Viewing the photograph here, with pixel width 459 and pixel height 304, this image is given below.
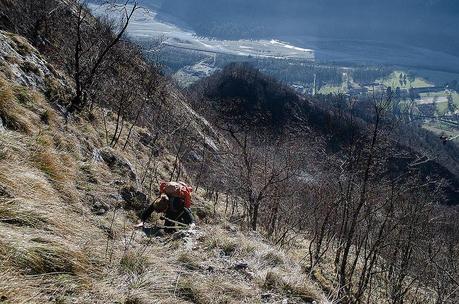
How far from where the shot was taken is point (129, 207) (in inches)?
287

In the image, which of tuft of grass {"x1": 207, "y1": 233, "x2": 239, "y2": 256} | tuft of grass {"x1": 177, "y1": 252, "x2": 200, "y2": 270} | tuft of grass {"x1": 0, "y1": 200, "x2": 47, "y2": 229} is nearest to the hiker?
tuft of grass {"x1": 207, "y1": 233, "x2": 239, "y2": 256}

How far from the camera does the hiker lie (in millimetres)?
7077

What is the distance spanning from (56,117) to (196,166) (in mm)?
17913

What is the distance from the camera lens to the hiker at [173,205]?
7.08m

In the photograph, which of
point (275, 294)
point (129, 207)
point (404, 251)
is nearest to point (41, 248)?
point (275, 294)

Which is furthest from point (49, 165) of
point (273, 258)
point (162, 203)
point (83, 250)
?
point (273, 258)

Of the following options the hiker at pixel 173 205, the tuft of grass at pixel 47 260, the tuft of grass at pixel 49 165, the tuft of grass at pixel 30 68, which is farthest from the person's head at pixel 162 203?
the tuft of grass at pixel 30 68

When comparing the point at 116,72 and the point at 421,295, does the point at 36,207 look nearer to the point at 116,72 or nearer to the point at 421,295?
the point at 421,295

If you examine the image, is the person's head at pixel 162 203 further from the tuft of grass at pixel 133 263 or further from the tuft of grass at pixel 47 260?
the tuft of grass at pixel 47 260

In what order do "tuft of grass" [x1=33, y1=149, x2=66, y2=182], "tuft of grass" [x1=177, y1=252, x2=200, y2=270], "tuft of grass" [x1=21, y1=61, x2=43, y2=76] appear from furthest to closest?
"tuft of grass" [x1=21, y1=61, x2=43, y2=76]
"tuft of grass" [x1=33, y1=149, x2=66, y2=182]
"tuft of grass" [x1=177, y1=252, x2=200, y2=270]

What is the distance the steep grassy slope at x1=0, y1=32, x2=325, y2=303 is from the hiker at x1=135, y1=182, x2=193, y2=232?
1.24 ft

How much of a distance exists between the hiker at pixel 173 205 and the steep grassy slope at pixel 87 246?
0.38 m

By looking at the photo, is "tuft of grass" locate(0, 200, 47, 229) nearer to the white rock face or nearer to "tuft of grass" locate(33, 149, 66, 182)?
"tuft of grass" locate(33, 149, 66, 182)

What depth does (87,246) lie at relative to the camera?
410cm
